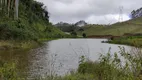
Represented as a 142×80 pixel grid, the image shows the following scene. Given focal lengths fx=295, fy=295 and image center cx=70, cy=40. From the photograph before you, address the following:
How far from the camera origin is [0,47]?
39344 mm

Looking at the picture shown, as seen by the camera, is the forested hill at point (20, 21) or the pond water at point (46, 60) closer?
the pond water at point (46, 60)

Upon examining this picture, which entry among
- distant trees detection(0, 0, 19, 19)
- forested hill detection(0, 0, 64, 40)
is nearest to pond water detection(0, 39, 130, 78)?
forested hill detection(0, 0, 64, 40)

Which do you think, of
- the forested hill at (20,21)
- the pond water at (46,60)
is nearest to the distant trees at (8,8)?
the forested hill at (20,21)

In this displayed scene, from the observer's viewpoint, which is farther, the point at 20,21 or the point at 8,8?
the point at 8,8

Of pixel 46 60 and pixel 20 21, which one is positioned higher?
pixel 20 21

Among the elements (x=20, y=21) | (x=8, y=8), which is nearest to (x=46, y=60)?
(x=20, y=21)

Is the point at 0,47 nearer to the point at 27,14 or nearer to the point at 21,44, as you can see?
the point at 21,44

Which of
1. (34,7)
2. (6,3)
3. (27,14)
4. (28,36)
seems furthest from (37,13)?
(28,36)

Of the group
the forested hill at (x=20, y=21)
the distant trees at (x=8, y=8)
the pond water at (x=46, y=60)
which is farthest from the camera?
the distant trees at (x=8, y=8)

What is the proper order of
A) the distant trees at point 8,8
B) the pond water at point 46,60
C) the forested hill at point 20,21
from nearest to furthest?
the pond water at point 46,60 < the forested hill at point 20,21 < the distant trees at point 8,8

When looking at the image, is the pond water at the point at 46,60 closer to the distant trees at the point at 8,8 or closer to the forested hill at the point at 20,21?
the forested hill at the point at 20,21

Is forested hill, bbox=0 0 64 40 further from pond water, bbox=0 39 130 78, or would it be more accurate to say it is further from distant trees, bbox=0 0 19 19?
pond water, bbox=0 39 130 78

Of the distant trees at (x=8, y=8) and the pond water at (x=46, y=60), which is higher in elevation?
the distant trees at (x=8, y=8)

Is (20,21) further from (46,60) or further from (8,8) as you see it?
(46,60)
